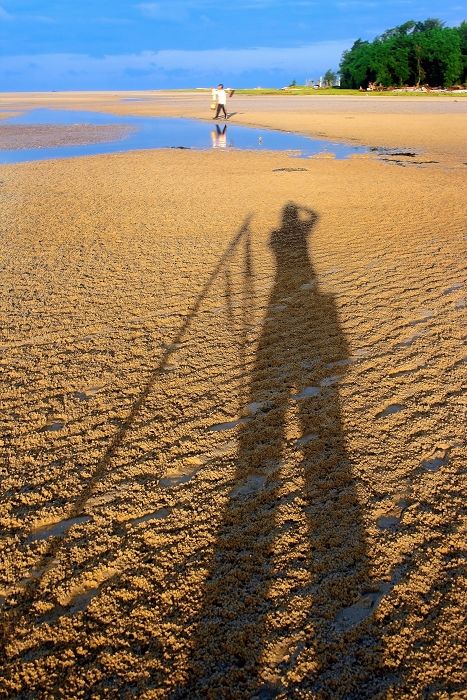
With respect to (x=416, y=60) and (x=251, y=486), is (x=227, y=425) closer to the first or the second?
(x=251, y=486)

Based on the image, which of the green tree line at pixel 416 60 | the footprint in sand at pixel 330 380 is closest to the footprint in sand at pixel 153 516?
the footprint in sand at pixel 330 380

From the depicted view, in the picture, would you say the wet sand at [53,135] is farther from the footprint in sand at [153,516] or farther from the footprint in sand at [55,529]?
the footprint in sand at [153,516]

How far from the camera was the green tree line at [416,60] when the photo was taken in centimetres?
7775

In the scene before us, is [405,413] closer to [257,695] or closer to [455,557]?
[455,557]

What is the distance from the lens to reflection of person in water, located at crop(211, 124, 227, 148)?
22745 mm

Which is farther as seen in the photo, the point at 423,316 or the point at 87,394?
the point at 423,316

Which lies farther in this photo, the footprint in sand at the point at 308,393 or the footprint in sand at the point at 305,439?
the footprint in sand at the point at 308,393

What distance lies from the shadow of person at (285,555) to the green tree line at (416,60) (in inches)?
3453

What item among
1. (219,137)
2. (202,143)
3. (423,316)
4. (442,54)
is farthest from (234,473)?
(442,54)

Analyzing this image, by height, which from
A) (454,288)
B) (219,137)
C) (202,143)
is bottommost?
(454,288)

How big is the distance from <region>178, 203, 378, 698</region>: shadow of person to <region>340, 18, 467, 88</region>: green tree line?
87719 mm

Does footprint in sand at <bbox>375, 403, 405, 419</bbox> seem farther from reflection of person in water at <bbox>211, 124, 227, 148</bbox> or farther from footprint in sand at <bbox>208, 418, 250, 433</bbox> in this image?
reflection of person in water at <bbox>211, 124, 227, 148</bbox>

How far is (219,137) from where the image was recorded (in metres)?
25.8

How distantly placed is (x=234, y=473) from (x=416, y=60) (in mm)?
91529
